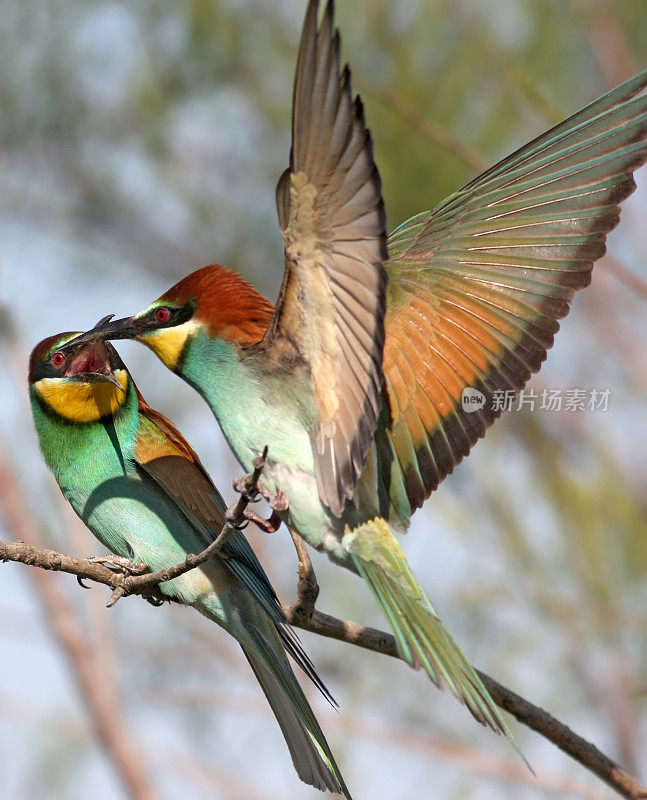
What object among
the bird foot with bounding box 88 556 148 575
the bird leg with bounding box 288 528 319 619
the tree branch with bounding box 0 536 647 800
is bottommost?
the tree branch with bounding box 0 536 647 800

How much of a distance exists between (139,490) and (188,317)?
0.49m

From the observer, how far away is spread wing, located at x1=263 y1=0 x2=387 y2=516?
1.58m

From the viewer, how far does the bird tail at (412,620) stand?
71.1 inches

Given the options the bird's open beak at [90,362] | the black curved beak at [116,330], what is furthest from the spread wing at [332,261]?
the bird's open beak at [90,362]

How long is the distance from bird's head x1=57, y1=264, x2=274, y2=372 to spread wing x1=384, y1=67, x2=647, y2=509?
0.30 m

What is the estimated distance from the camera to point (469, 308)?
2182mm

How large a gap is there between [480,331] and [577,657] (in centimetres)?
209

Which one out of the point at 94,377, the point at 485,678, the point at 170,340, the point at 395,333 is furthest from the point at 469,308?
the point at 94,377

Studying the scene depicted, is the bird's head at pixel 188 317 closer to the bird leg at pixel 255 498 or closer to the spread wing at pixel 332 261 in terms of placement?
the spread wing at pixel 332 261

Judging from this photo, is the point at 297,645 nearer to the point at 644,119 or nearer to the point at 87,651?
the point at 644,119

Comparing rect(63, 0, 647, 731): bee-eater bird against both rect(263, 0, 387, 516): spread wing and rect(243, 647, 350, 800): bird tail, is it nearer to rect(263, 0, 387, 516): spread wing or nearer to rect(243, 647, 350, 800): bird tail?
rect(263, 0, 387, 516): spread wing

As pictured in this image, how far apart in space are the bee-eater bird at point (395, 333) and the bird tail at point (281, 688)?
346 millimetres

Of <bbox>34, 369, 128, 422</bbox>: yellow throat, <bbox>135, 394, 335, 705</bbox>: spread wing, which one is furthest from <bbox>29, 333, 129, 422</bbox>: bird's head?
<bbox>135, 394, 335, 705</bbox>: spread wing

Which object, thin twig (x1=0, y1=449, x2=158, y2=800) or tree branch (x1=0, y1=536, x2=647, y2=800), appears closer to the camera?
tree branch (x1=0, y1=536, x2=647, y2=800)
